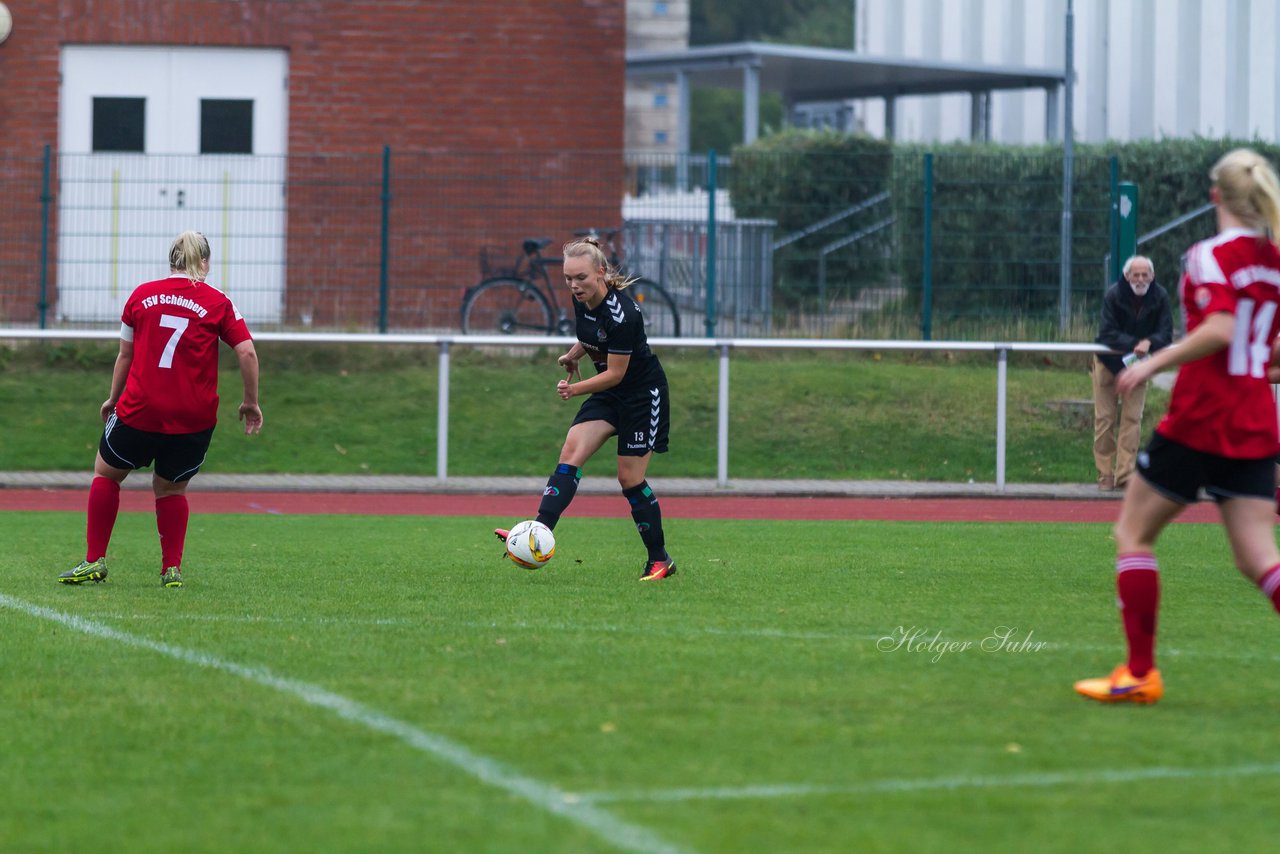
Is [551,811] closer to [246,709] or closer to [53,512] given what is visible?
[246,709]

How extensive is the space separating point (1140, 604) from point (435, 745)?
2.41 m

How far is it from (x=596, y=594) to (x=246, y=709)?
2.97 meters

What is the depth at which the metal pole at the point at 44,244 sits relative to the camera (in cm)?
1911

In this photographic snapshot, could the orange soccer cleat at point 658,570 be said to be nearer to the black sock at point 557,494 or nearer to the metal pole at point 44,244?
the black sock at point 557,494

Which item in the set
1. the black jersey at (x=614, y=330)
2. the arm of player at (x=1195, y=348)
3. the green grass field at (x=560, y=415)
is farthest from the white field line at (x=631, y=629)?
the green grass field at (x=560, y=415)

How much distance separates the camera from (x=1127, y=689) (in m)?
5.86

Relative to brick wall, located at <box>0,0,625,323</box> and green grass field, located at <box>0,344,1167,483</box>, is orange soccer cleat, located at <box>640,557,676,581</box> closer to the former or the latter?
green grass field, located at <box>0,344,1167,483</box>

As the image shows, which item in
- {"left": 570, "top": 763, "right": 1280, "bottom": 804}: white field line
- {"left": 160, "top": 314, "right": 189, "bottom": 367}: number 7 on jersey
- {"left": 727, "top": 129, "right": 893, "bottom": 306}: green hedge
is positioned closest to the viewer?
{"left": 570, "top": 763, "right": 1280, "bottom": 804}: white field line

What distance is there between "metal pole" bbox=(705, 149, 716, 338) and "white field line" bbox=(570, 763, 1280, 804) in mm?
14589

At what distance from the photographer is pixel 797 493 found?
15.2 meters

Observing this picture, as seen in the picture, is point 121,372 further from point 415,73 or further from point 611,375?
point 415,73

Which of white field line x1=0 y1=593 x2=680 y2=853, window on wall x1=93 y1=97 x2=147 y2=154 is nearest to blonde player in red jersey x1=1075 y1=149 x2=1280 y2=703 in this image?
white field line x1=0 y1=593 x2=680 y2=853

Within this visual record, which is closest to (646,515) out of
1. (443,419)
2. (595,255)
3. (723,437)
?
(595,255)

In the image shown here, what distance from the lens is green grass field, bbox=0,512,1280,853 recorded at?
4410 millimetres
